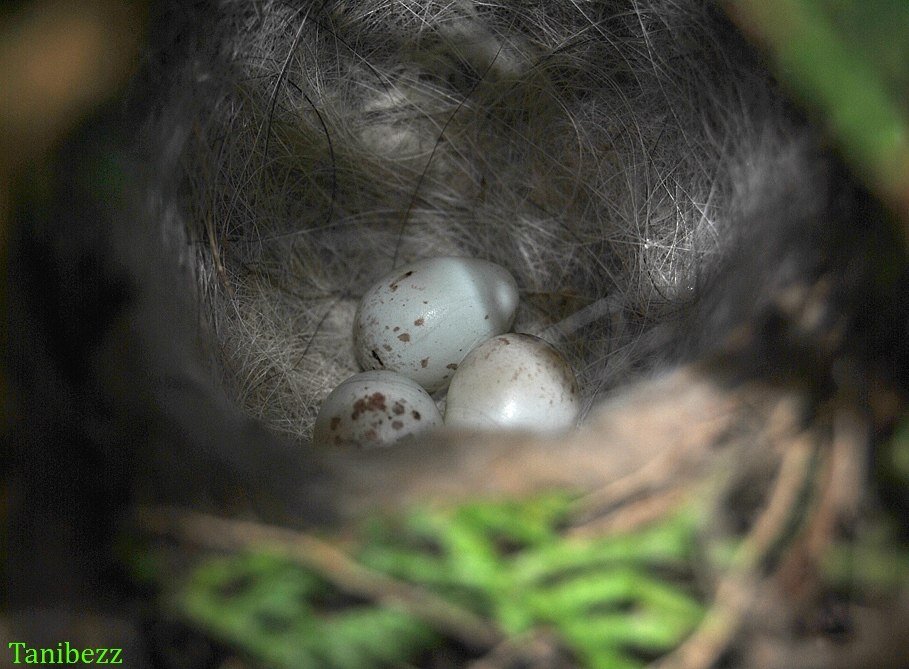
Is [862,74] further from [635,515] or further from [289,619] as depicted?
[289,619]

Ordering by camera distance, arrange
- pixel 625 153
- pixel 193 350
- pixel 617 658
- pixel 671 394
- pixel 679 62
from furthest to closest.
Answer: pixel 625 153 → pixel 679 62 → pixel 193 350 → pixel 671 394 → pixel 617 658

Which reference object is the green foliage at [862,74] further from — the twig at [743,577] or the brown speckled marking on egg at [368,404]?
the brown speckled marking on egg at [368,404]

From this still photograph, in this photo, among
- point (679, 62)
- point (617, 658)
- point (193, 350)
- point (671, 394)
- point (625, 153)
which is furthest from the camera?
point (625, 153)

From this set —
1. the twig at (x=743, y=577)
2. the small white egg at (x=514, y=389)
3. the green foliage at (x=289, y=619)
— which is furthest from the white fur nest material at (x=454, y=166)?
the green foliage at (x=289, y=619)

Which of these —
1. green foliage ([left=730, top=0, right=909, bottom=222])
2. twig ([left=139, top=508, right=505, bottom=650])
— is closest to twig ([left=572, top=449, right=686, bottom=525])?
twig ([left=139, top=508, right=505, bottom=650])

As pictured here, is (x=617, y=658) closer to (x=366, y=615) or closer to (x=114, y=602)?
(x=366, y=615)

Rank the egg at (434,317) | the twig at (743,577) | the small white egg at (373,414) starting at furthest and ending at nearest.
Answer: the egg at (434,317)
the small white egg at (373,414)
the twig at (743,577)

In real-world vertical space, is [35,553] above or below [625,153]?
below

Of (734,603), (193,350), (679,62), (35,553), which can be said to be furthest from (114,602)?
(679,62)
